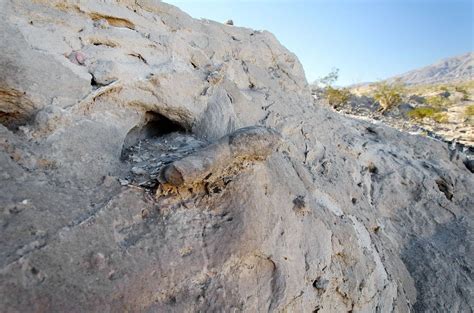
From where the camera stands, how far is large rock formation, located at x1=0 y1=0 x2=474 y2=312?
213 cm

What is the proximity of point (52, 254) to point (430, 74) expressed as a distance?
177 m

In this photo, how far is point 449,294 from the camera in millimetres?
4098

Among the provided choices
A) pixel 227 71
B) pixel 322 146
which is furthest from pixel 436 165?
pixel 227 71

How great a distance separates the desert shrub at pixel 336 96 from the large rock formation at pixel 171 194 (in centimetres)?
1483

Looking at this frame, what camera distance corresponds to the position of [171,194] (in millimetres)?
2604

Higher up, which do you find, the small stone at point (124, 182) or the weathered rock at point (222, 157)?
the weathered rock at point (222, 157)

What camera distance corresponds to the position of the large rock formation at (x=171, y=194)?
213 centimetres

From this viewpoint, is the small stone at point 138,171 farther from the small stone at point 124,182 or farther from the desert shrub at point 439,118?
the desert shrub at point 439,118

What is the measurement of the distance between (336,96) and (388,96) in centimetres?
365

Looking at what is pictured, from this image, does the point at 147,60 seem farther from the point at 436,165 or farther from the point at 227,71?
the point at 436,165

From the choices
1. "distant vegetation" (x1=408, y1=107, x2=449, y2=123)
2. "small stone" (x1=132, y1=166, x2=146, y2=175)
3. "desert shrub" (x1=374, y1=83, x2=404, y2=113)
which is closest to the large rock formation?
"small stone" (x1=132, y1=166, x2=146, y2=175)

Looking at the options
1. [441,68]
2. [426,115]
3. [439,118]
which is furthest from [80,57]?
[441,68]

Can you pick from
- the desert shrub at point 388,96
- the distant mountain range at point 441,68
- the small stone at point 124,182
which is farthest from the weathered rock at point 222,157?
the distant mountain range at point 441,68

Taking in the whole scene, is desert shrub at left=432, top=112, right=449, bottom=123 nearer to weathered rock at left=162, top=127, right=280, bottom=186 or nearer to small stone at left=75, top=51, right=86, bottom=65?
weathered rock at left=162, top=127, right=280, bottom=186
